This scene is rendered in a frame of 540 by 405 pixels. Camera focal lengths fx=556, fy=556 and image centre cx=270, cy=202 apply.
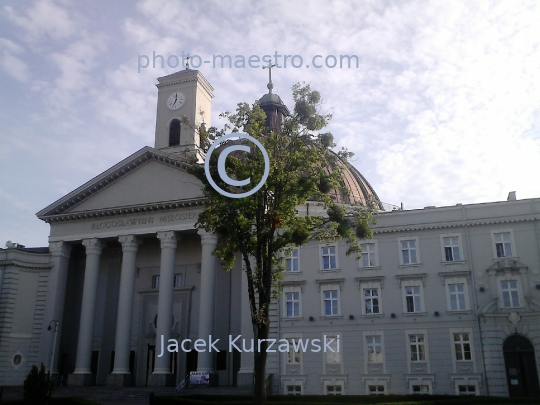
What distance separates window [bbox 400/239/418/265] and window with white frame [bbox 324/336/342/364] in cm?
656

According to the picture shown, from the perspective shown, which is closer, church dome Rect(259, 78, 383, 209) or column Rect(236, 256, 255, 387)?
column Rect(236, 256, 255, 387)

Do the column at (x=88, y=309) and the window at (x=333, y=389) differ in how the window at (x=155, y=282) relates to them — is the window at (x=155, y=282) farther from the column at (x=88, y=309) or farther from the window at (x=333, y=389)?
the window at (x=333, y=389)

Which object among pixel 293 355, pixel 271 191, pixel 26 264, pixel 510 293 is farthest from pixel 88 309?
pixel 510 293

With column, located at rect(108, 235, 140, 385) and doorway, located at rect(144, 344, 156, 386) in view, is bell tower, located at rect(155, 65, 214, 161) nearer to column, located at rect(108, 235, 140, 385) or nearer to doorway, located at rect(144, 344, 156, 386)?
column, located at rect(108, 235, 140, 385)

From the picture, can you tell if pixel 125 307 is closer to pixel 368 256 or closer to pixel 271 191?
pixel 368 256

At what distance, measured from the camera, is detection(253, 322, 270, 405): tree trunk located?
1989 cm

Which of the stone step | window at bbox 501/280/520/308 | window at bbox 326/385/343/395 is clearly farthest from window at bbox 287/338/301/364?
window at bbox 501/280/520/308

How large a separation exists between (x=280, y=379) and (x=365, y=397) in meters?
9.32

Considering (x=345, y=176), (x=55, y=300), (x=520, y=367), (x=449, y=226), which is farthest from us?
(x=345, y=176)

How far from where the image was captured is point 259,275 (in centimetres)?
2164

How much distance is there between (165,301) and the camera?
40.9 meters

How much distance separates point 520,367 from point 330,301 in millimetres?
11536

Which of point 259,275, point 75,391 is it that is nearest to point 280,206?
point 259,275

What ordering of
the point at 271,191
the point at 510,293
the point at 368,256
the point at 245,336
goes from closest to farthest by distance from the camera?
the point at 271,191, the point at 510,293, the point at 368,256, the point at 245,336
